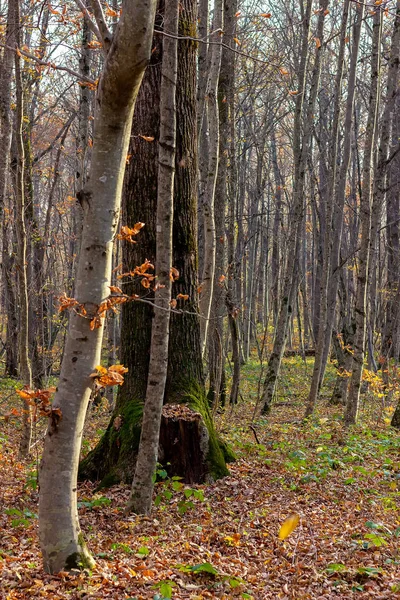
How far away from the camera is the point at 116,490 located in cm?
548

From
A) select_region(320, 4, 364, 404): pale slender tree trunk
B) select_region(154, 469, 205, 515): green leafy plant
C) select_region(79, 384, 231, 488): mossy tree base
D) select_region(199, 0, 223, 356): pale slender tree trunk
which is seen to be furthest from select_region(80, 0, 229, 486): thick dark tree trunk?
select_region(320, 4, 364, 404): pale slender tree trunk

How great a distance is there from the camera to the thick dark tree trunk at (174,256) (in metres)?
6.04

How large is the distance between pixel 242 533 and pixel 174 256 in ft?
9.81

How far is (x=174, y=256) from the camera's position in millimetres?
6184

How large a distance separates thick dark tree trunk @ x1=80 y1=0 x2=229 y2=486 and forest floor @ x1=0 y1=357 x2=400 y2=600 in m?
0.73

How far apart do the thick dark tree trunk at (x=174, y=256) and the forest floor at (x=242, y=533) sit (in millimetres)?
733

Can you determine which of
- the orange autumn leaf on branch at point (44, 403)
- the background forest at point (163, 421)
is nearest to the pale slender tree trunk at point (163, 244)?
the background forest at point (163, 421)

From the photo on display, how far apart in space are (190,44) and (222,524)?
5.12m

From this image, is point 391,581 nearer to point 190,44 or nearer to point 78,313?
point 78,313

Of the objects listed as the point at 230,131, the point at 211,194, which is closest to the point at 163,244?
the point at 211,194

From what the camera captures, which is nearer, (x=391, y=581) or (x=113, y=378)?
(x=113, y=378)

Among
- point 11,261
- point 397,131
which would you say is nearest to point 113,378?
point 11,261

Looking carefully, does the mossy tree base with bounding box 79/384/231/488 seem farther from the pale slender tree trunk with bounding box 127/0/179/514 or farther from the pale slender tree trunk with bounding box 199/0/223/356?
the pale slender tree trunk with bounding box 199/0/223/356

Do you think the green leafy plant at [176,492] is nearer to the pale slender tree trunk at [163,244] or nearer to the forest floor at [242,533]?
the forest floor at [242,533]
